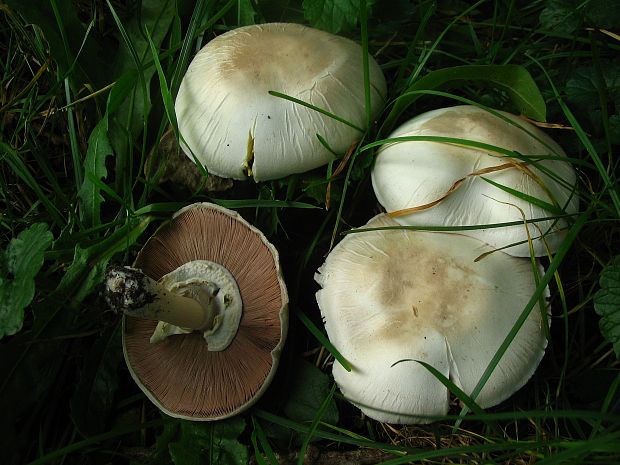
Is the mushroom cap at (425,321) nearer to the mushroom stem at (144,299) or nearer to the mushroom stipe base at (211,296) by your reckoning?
the mushroom stipe base at (211,296)

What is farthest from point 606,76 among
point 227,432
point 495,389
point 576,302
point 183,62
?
point 227,432

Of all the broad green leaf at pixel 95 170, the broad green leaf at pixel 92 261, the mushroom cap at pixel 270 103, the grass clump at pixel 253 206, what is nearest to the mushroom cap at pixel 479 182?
the grass clump at pixel 253 206

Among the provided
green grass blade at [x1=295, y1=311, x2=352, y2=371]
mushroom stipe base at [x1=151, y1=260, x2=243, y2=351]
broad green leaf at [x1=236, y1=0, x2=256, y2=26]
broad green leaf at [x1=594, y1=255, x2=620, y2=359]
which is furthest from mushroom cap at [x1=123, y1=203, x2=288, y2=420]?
broad green leaf at [x1=594, y1=255, x2=620, y2=359]

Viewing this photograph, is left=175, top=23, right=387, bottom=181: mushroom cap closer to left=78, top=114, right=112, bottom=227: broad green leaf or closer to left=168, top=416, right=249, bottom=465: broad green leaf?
left=78, top=114, right=112, bottom=227: broad green leaf

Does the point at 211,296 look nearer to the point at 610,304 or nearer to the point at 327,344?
the point at 327,344

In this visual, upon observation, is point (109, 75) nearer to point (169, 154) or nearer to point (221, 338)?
point (169, 154)
